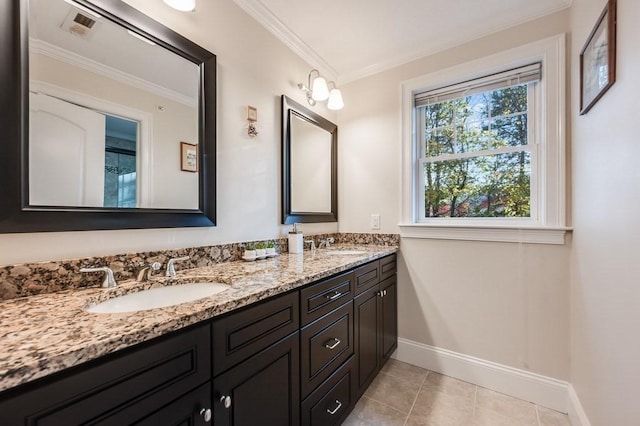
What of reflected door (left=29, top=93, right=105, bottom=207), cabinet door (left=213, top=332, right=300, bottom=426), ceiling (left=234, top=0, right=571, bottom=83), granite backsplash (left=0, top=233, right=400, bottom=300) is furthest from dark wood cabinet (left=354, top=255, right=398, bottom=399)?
ceiling (left=234, top=0, right=571, bottom=83)

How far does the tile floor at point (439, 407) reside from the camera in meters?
1.59

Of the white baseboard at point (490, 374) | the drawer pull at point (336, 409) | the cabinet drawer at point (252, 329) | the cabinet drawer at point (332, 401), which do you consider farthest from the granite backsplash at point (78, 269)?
the white baseboard at point (490, 374)

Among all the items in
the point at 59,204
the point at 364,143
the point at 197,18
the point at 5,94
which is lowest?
the point at 59,204

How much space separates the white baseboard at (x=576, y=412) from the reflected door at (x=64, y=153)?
2.52 metres

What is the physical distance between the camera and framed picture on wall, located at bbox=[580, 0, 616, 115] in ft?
3.61

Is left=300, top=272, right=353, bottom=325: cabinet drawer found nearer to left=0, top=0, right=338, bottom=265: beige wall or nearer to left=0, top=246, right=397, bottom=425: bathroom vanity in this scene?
left=0, top=246, right=397, bottom=425: bathroom vanity

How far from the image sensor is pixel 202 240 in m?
1.46

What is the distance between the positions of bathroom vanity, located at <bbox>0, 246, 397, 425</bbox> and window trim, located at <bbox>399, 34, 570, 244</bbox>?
0.92 m

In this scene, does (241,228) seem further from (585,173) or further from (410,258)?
(585,173)

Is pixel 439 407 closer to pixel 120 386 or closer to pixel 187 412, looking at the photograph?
pixel 187 412

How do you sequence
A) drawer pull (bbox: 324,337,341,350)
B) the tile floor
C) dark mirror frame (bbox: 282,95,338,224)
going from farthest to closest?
1. dark mirror frame (bbox: 282,95,338,224)
2. the tile floor
3. drawer pull (bbox: 324,337,341,350)

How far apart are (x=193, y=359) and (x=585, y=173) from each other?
1964 millimetres

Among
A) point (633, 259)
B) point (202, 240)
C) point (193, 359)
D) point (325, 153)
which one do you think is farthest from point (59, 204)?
point (633, 259)

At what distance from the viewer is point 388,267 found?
2121 millimetres
